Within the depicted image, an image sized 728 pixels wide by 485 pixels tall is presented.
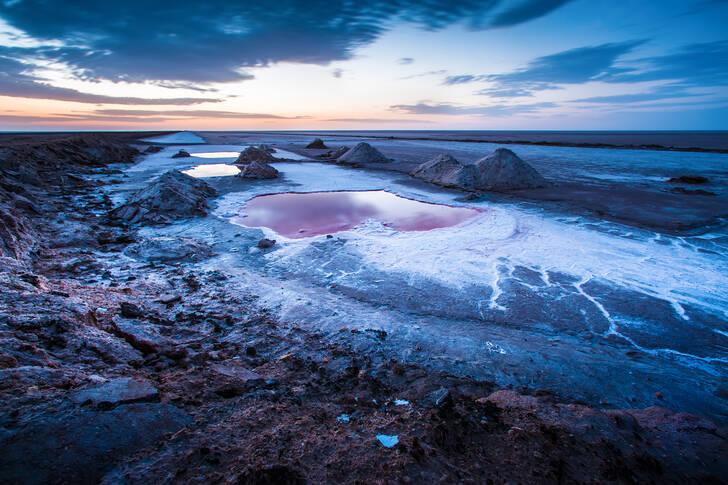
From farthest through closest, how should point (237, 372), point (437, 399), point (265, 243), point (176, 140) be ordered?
point (176, 140) → point (265, 243) → point (237, 372) → point (437, 399)

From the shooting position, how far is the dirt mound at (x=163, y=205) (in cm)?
912

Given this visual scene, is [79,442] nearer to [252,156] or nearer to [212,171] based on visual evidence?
[212,171]

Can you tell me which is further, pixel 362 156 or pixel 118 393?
pixel 362 156

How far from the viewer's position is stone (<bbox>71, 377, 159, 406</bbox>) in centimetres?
229

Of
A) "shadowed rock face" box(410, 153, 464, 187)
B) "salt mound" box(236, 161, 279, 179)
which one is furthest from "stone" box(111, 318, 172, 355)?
"salt mound" box(236, 161, 279, 179)

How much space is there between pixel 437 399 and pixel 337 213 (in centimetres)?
822

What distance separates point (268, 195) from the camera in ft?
44.1

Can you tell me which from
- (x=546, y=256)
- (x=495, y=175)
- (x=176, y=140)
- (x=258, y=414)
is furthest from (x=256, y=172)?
(x=176, y=140)

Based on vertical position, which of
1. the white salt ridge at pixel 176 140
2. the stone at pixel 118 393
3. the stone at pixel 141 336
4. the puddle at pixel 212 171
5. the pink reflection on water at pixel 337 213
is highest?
the white salt ridge at pixel 176 140

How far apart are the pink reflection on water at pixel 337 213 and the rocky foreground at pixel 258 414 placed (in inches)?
180

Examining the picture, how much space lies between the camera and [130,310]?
4.16 metres

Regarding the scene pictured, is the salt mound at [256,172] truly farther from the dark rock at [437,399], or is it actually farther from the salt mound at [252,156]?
the dark rock at [437,399]

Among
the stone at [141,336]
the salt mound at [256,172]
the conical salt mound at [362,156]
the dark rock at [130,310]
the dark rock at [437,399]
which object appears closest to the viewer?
the dark rock at [437,399]

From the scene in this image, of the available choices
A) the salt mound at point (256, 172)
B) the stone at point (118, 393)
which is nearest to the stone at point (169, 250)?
the stone at point (118, 393)
